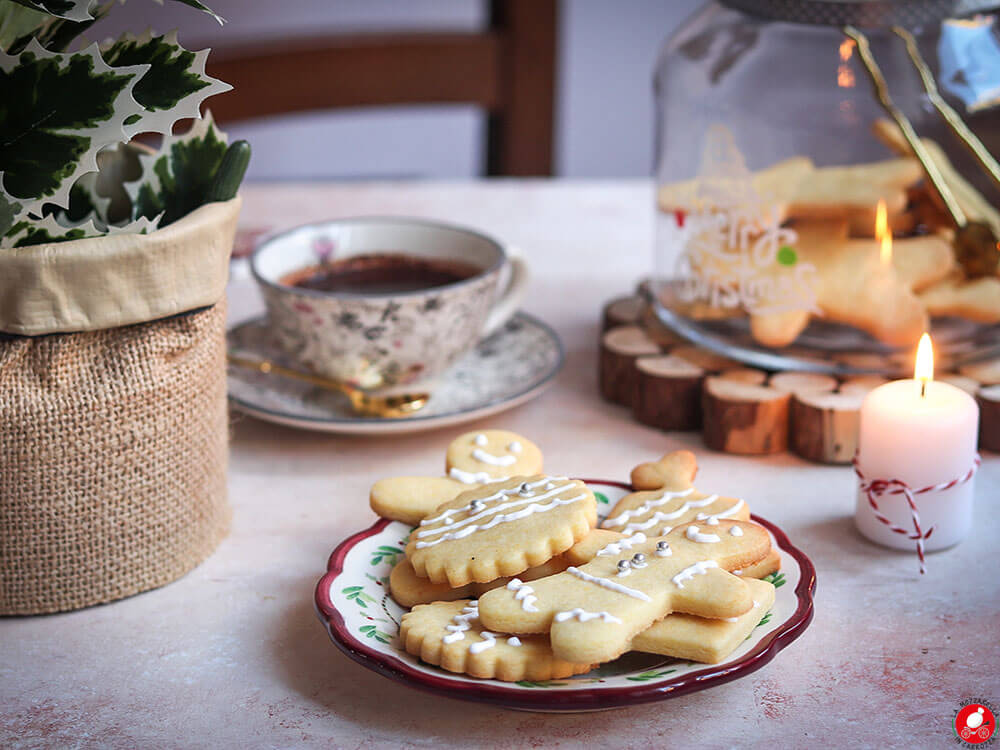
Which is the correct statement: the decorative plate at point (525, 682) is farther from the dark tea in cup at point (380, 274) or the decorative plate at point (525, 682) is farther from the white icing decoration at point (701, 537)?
the dark tea in cup at point (380, 274)

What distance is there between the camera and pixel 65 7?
1.52 feet

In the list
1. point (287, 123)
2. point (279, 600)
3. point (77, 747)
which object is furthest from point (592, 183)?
point (287, 123)

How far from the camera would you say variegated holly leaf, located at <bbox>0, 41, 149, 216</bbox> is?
0.47 meters

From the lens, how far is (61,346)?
506 mm

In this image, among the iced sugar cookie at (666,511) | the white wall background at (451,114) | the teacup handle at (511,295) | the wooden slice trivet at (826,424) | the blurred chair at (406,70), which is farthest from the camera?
the white wall background at (451,114)

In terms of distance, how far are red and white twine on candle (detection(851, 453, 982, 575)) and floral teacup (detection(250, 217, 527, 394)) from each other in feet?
0.91

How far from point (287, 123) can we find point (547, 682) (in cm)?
240

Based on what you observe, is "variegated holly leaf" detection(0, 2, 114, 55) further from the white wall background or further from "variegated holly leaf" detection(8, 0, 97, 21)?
the white wall background

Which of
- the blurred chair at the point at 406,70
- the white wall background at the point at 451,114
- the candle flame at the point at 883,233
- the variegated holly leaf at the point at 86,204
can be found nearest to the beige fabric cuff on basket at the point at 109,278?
the variegated holly leaf at the point at 86,204

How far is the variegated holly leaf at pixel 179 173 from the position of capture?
582 millimetres

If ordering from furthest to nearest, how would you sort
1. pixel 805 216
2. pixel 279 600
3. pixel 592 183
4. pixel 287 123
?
pixel 287 123 < pixel 592 183 < pixel 805 216 < pixel 279 600

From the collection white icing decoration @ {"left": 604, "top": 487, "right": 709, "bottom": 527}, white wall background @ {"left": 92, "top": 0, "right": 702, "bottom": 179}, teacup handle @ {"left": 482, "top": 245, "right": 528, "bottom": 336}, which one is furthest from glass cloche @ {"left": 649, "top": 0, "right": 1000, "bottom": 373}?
white wall background @ {"left": 92, "top": 0, "right": 702, "bottom": 179}

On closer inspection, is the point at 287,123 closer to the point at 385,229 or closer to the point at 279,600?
the point at 385,229

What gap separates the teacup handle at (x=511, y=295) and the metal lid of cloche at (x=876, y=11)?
250 millimetres
